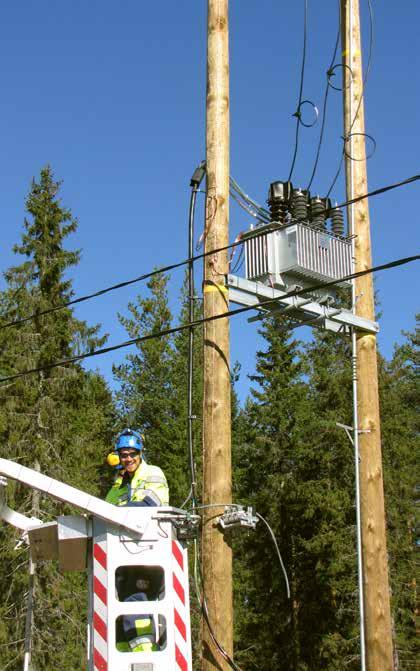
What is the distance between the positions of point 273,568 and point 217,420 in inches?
1063

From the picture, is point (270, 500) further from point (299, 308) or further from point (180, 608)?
point (180, 608)

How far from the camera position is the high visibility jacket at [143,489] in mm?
6383

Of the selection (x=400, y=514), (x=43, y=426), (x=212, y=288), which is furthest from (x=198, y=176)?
(x=400, y=514)

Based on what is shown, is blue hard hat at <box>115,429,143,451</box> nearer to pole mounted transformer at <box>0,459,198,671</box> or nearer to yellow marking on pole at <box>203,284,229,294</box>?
pole mounted transformer at <box>0,459,198,671</box>

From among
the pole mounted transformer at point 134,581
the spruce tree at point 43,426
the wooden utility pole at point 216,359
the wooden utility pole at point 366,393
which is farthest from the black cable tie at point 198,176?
the spruce tree at point 43,426

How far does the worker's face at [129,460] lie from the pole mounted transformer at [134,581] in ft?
2.92

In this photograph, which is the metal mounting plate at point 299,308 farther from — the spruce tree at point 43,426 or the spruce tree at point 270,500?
the spruce tree at point 270,500

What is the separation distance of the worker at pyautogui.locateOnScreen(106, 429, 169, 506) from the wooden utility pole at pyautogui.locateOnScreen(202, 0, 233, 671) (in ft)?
3.70

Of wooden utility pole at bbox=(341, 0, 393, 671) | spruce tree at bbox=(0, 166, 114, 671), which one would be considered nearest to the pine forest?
spruce tree at bbox=(0, 166, 114, 671)

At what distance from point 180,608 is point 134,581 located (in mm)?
324

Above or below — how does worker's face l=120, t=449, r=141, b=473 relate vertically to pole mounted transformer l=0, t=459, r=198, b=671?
above

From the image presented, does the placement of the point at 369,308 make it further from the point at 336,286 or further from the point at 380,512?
the point at 380,512

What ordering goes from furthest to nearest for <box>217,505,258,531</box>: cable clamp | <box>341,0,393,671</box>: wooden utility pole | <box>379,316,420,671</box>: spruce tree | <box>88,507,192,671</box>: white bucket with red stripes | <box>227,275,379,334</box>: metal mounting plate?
1. <box>379,316,420,671</box>: spruce tree
2. <box>341,0,393,671</box>: wooden utility pole
3. <box>227,275,379,334</box>: metal mounting plate
4. <box>217,505,258,531</box>: cable clamp
5. <box>88,507,192,671</box>: white bucket with red stripes

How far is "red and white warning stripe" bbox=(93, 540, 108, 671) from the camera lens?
5695mm
